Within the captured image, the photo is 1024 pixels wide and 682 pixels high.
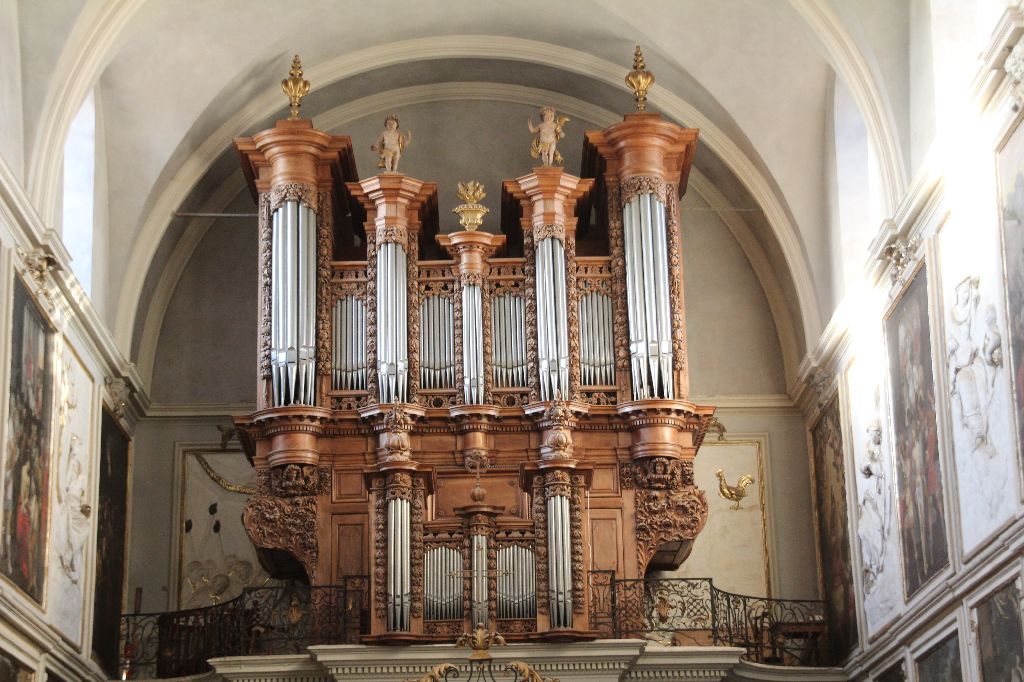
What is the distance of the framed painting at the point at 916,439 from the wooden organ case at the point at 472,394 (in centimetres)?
286

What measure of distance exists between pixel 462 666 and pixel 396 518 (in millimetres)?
1832

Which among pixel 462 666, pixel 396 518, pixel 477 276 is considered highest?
pixel 477 276

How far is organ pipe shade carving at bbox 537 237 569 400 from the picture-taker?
20.9 m


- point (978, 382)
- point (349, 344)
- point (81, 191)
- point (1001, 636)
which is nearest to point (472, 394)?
point (349, 344)

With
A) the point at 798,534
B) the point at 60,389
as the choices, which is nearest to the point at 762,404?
the point at 798,534

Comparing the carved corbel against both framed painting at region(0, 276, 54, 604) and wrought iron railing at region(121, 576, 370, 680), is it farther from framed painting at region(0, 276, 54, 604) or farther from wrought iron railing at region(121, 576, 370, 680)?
framed painting at region(0, 276, 54, 604)

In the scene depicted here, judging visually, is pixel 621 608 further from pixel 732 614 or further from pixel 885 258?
pixel 885 258

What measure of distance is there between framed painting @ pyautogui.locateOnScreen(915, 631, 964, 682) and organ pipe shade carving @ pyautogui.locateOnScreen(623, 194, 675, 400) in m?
4.70

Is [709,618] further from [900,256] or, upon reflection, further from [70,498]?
[70,498]

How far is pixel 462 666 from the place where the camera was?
18797 millimetres

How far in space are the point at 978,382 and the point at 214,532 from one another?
11159 mm

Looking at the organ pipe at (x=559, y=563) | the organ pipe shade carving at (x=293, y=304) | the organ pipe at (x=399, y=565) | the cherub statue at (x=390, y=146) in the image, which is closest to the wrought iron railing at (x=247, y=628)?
the organ pipe at (x=399, y=565)

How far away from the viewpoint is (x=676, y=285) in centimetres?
2148

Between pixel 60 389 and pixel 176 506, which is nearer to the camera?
pixel 60 389
